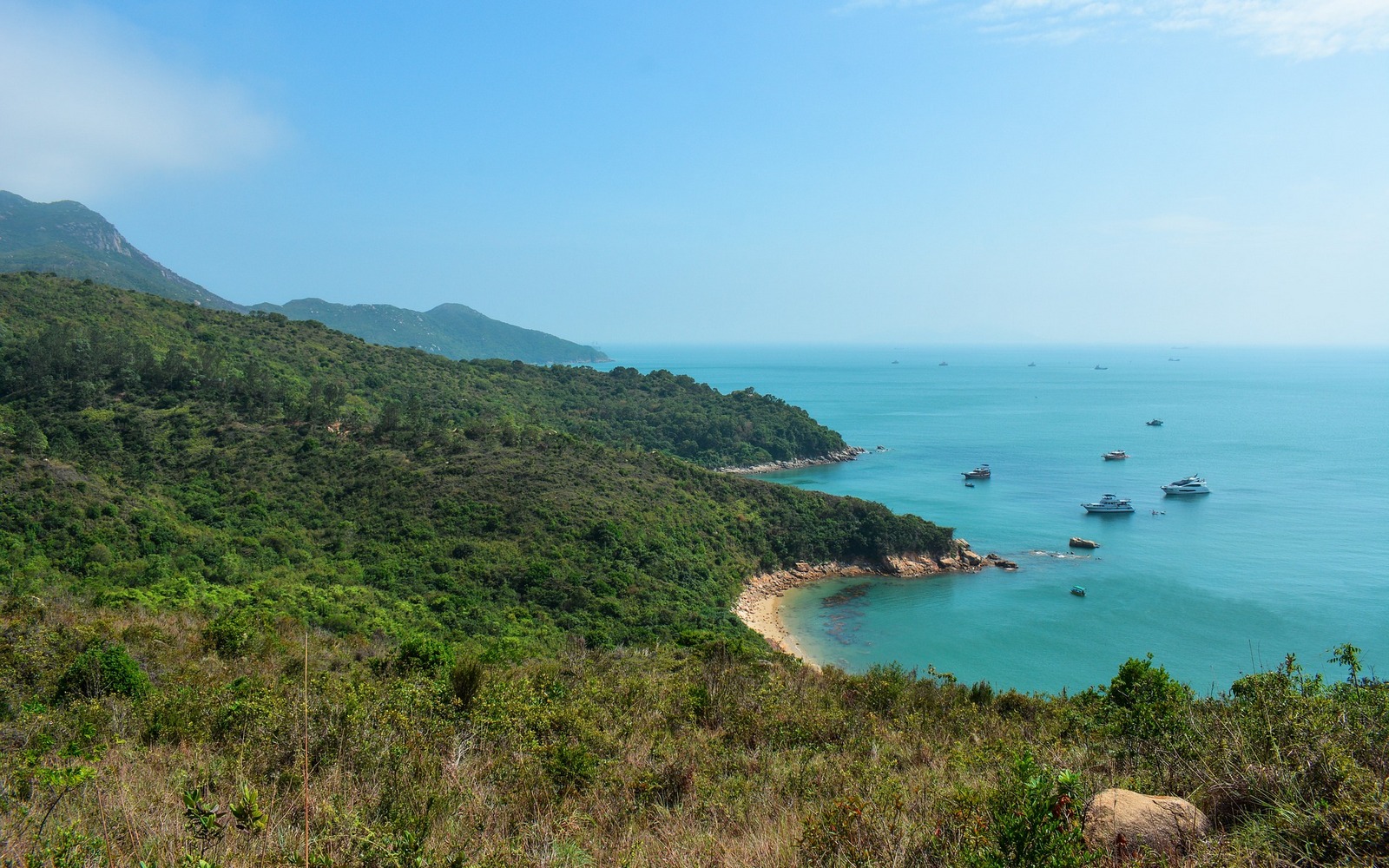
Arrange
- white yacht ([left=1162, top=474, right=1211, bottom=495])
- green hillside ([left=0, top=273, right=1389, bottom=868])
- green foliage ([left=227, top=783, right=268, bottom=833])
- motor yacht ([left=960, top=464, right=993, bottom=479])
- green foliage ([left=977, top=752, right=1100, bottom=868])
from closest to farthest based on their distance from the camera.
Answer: green foliage ([left=977, top=752, right=1100, bottom=868]), green foliage ([left=227, top=783, right=268, bottom=833]), green hillside ([left=0, top=273, right=1389, bottom=868]), white yacht ([left=1162, top=474, right=1211, bottom=495]), motor yacht ([left=960, top=464, right=993, bottom=479])

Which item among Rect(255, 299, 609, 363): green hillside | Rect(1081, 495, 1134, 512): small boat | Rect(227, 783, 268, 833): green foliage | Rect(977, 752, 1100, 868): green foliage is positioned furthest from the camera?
Rect(255, 299, 609, 363): green hillside

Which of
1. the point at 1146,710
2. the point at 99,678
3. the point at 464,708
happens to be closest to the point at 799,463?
the point at 1146,710

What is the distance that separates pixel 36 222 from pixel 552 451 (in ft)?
471

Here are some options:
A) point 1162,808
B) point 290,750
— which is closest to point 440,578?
point 290,750

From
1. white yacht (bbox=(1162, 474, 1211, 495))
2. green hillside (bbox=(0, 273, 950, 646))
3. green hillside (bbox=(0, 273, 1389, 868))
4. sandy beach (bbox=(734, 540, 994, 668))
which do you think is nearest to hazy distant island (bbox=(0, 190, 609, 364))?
green hillside (bbox=(0, 273, 950, 646))

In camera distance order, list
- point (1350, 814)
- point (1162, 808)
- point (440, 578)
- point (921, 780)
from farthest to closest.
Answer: point (440, 578) → point (921, 780) → point (1162, 808) → point (1350, 814)

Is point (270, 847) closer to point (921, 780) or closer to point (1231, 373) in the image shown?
point (921, 780)

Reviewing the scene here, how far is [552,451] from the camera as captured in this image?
3706 cm

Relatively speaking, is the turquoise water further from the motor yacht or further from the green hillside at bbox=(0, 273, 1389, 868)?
the green hillside at bbox=(0, 273, 1389, 868)

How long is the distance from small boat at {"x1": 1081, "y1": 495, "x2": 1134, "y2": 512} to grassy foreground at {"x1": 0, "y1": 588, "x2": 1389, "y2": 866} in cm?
3855

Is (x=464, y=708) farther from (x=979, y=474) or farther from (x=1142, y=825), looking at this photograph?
(x=979, y=474)

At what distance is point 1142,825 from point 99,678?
9.66 m

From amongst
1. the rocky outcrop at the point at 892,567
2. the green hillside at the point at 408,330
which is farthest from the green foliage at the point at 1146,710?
the green hillside at the point at 408,330

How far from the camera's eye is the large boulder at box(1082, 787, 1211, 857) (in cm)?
366
